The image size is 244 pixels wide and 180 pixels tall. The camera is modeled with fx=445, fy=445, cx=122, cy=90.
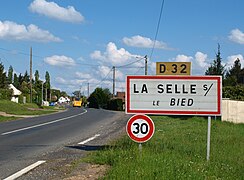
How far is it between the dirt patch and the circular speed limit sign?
3.00 ft

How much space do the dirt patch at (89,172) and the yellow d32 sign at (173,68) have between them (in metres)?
5.78

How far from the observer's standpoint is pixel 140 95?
10773mm

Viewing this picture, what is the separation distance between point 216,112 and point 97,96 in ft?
283

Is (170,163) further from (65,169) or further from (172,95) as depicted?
(65,169)

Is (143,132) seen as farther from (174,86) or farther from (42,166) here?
(42,166)

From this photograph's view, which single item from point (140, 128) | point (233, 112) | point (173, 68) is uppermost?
point (173, 68)

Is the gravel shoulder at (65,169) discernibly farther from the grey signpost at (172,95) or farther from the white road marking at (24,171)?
the grey signpost at (172,95)

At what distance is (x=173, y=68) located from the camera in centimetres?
1480

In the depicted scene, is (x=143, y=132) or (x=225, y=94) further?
(x=225, y=94)

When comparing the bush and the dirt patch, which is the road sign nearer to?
the dirt patch

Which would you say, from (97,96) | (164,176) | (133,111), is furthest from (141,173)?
(97,96)

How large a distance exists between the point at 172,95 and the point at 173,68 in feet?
13.8

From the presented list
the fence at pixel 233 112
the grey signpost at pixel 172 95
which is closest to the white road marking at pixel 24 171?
the grey signpost at pixel 172 95

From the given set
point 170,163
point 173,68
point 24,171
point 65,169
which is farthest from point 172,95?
point 173,68
